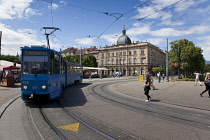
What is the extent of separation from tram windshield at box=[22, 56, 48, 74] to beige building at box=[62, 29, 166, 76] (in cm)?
6436

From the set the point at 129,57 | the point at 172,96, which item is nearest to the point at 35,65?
the point at 172,96

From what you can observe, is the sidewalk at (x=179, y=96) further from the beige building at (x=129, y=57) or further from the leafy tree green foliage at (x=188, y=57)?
the beige building at (x=129, y=57)

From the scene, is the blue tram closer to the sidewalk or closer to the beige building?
the sidewalk

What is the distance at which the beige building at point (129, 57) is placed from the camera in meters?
73.0

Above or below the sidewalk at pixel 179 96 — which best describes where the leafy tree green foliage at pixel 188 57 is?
above

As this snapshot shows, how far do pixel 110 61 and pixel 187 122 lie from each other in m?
78.7

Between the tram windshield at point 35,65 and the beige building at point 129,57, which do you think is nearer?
the tram windshield at point 35,65

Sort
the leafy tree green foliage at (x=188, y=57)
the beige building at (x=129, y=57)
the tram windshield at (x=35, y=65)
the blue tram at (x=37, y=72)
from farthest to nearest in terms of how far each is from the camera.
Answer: the beige building at (x=129, y=57), the leafy tree green foliage at (x=188, y=57), the tram windshield at (x=35, y=65), the blue tram at (x=37, y=72)

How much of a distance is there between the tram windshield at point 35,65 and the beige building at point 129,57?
2534 inches

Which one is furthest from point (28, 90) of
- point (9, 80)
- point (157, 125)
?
point (9, 80)

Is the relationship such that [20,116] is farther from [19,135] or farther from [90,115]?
[90,115]

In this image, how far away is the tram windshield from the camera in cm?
796

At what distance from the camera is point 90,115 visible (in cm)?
630

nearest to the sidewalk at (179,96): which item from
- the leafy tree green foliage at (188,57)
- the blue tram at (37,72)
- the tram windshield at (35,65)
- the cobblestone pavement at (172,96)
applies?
the cobblestone pavement at (172,96)
